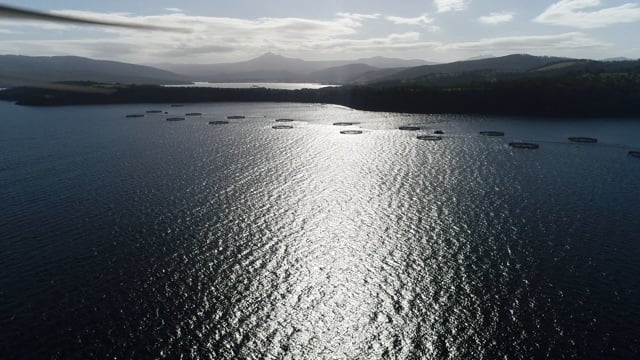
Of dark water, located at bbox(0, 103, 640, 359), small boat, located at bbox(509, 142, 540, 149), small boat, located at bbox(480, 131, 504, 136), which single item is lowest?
dark water, located at bbox(0, 103, 640, 359)

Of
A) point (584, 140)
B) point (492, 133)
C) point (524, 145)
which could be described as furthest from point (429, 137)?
point (584, 140)

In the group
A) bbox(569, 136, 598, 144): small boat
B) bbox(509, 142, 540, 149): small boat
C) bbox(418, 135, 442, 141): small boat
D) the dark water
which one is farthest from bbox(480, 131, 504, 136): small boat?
the dark water

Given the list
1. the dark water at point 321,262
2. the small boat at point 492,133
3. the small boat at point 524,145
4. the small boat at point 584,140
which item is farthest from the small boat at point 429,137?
the small boat at point 584,140

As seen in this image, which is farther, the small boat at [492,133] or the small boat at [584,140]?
the small boat at [492,133]

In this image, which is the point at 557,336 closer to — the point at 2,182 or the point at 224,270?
the point at 224,270

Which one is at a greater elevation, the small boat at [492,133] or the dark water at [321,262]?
the small boat at [492,133]

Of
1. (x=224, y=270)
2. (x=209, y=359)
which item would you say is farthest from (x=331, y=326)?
(x=224, y=270)

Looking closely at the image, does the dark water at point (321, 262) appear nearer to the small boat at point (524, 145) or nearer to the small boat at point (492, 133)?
the small boat at point (524, 145)

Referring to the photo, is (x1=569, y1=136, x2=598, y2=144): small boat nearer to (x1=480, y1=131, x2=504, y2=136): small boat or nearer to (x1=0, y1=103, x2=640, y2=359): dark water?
(x1=480, y1=131, x2=504, y2=136): small boat
